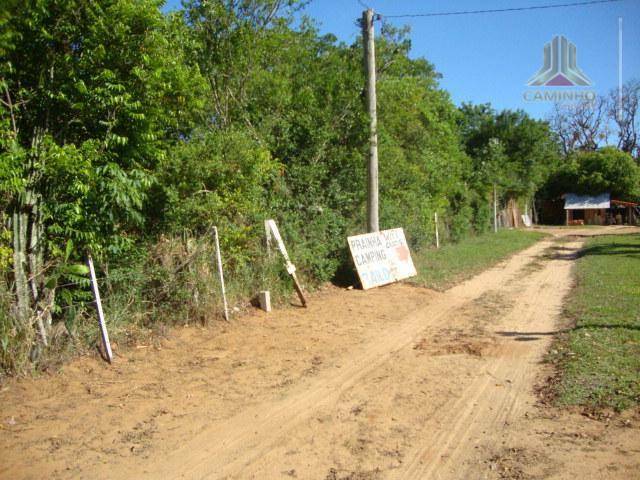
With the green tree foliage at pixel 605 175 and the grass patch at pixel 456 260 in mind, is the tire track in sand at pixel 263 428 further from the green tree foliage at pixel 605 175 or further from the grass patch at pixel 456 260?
the green tree foliage at pixel 605 175

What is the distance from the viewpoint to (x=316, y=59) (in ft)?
46.4

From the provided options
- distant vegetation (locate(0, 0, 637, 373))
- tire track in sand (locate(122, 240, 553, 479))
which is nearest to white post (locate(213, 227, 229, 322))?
distant vegetation (locate(0, 0, 637, 373))

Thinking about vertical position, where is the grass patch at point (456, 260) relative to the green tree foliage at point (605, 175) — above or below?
below

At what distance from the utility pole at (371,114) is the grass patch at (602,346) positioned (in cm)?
481

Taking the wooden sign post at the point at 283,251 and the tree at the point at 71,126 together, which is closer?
the tree at the point at 71,126

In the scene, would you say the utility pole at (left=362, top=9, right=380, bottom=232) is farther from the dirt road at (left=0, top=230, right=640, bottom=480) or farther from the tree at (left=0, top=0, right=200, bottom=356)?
the tree at (left=0, top=0, right=200, bottom=356)

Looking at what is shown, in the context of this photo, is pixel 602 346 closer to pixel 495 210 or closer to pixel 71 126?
pixel 71 126

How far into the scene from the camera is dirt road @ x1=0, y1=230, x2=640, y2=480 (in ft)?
13.6

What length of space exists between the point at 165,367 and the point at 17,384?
1613 millimetres

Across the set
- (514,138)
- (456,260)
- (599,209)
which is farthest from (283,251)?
(599,209)

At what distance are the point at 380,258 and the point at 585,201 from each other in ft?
132

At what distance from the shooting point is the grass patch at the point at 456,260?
527 inches

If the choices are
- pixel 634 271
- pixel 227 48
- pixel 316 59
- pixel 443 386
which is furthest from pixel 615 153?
pixel 443 386

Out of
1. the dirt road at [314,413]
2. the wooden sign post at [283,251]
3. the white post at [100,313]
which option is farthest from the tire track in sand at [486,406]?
the white post at [100,313]
